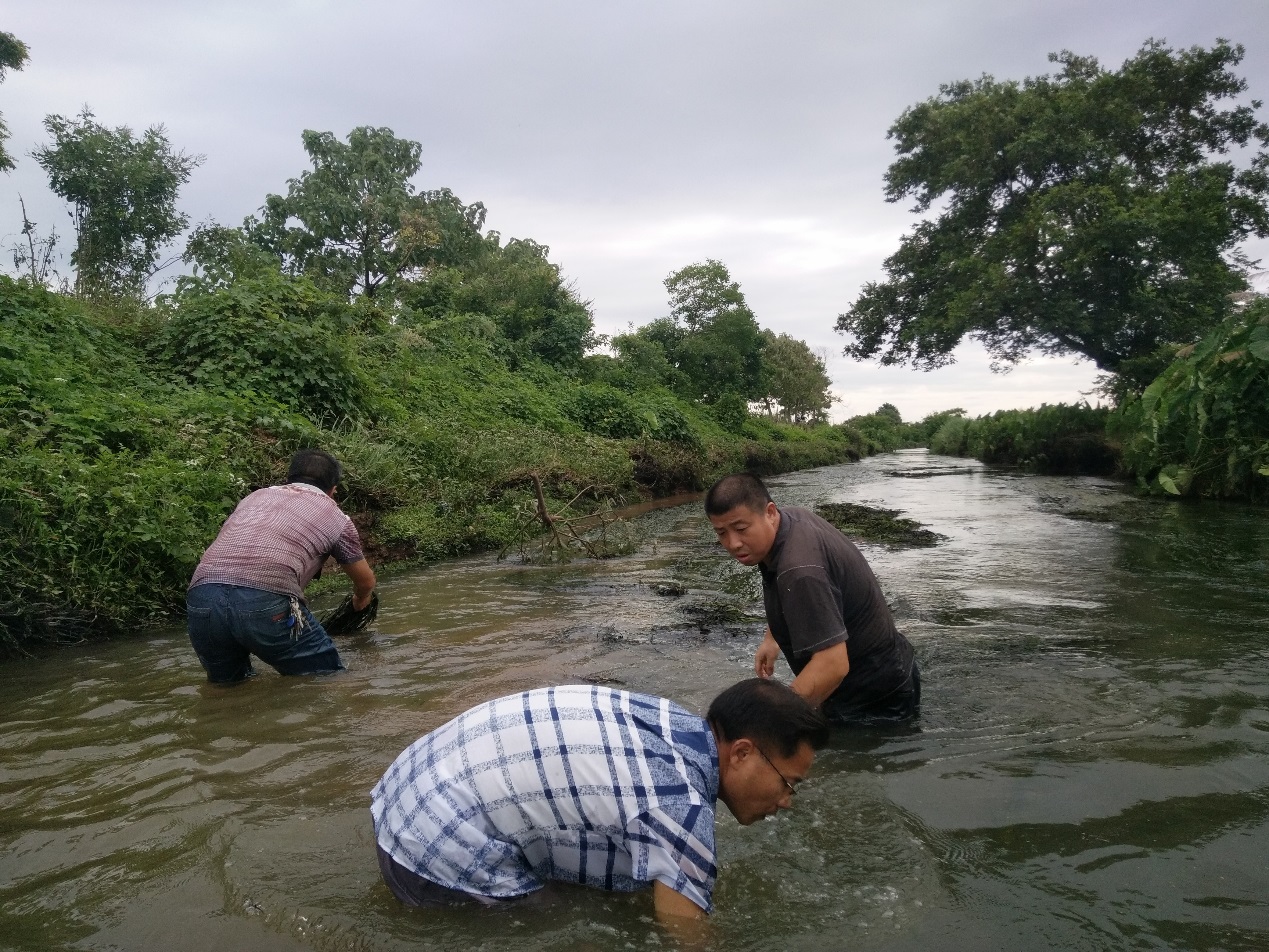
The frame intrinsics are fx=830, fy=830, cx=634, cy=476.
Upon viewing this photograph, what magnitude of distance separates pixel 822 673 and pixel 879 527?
924 centimetres

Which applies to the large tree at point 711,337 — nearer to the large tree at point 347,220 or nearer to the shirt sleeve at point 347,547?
the large tree at point 347,220

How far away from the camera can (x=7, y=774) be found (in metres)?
3.84

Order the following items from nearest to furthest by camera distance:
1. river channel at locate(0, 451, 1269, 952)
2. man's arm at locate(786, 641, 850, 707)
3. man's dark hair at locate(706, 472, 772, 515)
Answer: river channel at locate(0, 451, 1269, 952) → man's arm at locate(786, 641, 850, 707) → man's dark hair at locate(706, 472, 772, 515)

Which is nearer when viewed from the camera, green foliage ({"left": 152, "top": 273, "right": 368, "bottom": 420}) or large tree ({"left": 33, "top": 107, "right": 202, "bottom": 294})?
green foliage ({"left": 152, "top": 273, "right": 368, "bottom": 420})

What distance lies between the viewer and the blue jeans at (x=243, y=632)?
4.66m

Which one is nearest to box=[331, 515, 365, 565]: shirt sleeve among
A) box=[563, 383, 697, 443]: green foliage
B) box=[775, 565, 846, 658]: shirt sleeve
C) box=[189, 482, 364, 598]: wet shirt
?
box=[189, 482, 364, 598]: wet shirt

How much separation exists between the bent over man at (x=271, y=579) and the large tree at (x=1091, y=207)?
69.6 feet

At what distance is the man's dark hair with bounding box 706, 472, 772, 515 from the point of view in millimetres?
3467

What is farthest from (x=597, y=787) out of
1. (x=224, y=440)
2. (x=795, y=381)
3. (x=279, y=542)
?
(x=795, y=381)

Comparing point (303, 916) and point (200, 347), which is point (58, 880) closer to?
point (303, 916)

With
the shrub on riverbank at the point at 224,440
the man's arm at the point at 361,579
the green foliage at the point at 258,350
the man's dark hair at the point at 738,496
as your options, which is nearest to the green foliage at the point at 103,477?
the shrub on riverbank at the point at 224,440

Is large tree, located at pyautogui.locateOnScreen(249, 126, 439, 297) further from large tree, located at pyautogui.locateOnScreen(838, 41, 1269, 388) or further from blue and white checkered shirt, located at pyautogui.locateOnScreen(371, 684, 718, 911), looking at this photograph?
blue and white checkered shirt, located at pyautogui.locateOnScreen(371, 684, 718, 911)

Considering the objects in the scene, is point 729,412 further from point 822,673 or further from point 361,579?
point 822,673

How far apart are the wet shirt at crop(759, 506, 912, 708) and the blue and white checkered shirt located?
1138 mm
